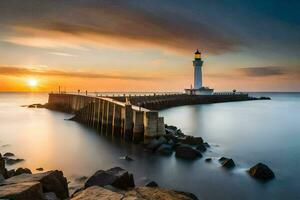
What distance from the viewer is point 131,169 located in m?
13.2

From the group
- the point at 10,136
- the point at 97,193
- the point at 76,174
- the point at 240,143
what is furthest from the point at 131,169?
the point at 10,136

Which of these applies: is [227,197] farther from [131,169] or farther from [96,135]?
[96,135]

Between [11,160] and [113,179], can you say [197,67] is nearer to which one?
[11,160]

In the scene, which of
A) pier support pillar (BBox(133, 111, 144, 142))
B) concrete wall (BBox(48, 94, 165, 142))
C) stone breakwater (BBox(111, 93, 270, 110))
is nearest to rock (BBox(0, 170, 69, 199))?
concrete wall (BBox(48, 94, 165, 142))

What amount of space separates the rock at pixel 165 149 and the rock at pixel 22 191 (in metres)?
9.91

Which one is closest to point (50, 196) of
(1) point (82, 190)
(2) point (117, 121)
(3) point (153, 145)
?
(1) point (82, 190)

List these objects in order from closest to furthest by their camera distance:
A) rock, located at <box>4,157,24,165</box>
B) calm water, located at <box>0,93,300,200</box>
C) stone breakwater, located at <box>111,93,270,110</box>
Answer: calm water, located at <box>0,93,300,200</box>
rock, located at <box>4,157,24,165</box>
stone breakwater, located at <box>111,93,270,110</box>

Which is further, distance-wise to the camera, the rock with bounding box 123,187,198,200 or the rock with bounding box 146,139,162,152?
the rock with bounding box 146,139,162,152

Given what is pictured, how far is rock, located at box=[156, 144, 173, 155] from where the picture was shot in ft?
50.6

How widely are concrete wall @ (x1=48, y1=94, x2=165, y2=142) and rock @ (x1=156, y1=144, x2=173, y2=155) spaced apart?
5.03 ft

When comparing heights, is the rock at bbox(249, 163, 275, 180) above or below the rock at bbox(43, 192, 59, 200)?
below

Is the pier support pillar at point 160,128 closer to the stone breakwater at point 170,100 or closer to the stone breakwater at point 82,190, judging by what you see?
the stone breakwater at point 82,190

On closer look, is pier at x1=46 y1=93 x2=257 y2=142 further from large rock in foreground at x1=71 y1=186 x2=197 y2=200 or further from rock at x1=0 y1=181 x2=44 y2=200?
rock at x1=0 y1=181 x2=44 y2=200

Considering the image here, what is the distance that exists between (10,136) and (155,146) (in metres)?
14.8
